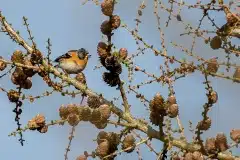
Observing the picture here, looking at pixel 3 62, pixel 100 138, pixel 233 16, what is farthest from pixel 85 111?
pixel 233 16

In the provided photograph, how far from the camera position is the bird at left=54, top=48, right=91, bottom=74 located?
5.45 m

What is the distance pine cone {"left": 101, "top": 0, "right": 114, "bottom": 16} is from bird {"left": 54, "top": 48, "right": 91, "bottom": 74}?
4.94 ft

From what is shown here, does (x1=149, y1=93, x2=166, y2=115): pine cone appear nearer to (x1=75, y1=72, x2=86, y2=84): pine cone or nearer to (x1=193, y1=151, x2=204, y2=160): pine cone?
(x1=193, y1=151, x2=204, y2=160): pine cone

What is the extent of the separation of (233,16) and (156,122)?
3.83ft

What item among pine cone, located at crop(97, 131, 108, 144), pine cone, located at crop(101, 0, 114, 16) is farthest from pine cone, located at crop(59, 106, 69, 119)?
pine cone, located at crop(101, 0, 114, 16)

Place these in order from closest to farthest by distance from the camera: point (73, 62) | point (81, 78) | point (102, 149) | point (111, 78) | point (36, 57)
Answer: point (102, 149) → point (36, 57) → point (111, 78) → point (81, 78) → point (73, 62)

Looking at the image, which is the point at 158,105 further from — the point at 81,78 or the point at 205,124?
the point at 81,78

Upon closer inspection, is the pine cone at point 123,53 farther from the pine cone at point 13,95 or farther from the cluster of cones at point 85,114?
the pine cone at point 13,95

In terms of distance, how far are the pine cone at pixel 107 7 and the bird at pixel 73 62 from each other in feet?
4.94

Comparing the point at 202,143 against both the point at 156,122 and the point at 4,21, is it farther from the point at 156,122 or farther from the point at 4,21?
the point at 4,21

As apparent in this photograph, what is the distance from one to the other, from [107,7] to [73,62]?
7.01ft

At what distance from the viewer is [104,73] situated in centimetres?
350

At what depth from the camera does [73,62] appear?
5.51 meters

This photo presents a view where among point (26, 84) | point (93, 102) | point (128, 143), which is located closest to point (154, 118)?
point (128, 143)
